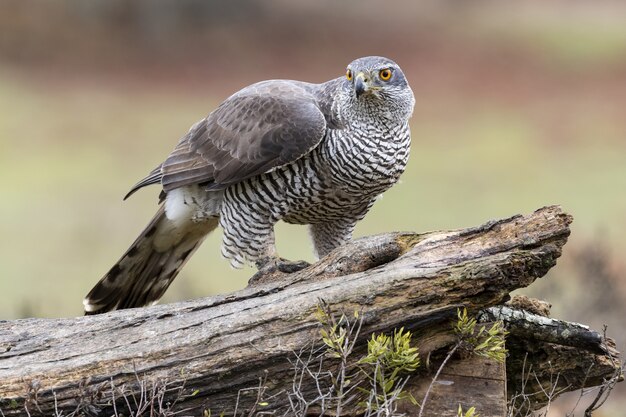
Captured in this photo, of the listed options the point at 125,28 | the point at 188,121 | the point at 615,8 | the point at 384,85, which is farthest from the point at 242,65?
the point at 384,85

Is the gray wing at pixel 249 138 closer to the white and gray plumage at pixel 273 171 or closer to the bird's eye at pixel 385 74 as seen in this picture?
the white and gray plumage at pixel 273 171

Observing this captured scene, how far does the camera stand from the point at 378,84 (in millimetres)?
6066

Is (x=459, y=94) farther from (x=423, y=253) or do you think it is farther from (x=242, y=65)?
(x=423, y=253)

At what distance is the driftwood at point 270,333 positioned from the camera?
4.63 metres

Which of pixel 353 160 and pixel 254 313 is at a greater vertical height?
pixel 353 160

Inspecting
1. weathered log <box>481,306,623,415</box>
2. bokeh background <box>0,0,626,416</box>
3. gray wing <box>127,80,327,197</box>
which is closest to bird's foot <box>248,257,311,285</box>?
gray wing <box>127,80,327,197</box>

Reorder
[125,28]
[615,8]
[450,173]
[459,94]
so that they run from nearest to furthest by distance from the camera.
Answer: [450,173] → [459,94] → [125,28] → [615,8]

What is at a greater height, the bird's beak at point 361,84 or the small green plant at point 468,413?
the bird's beak at point 361,84

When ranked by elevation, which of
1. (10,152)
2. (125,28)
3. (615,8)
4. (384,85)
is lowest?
(10,152)

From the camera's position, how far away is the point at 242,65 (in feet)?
94.9

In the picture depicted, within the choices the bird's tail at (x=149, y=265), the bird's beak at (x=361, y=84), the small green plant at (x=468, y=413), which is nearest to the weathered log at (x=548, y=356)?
the small green plant at (x=468, y=413)

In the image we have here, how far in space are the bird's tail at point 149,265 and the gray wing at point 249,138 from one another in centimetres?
31

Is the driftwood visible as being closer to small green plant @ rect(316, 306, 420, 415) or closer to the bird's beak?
small green plant @ rect(316, 306, 420, 415)

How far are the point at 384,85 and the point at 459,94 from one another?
72.0 feet
